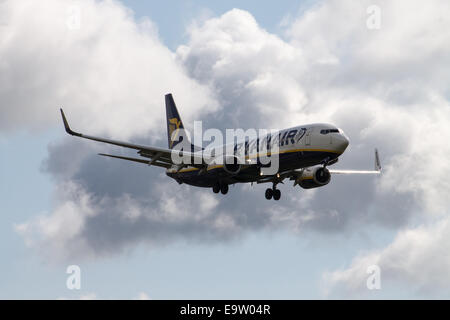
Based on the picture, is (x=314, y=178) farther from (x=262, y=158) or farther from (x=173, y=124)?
(x=173, y=124)

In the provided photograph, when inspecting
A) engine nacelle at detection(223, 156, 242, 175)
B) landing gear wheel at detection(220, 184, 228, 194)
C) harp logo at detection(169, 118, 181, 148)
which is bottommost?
landing gear wheel at detection(220, 184, 228, 194)

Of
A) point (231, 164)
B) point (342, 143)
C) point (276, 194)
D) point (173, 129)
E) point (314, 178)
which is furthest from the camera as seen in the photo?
point (173, 129)

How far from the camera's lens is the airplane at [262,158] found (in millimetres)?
56688

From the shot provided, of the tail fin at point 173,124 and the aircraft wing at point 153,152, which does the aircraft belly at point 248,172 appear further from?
the tail fin at point 173,124

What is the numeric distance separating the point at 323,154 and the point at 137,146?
16.8 meters

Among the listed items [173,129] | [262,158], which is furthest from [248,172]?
[173,129]

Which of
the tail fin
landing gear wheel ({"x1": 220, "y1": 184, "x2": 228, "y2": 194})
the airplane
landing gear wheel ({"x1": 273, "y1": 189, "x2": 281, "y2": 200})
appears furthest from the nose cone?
the tail fin

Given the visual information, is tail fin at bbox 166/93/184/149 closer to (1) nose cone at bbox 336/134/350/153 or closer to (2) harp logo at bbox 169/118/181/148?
(2) harp logo at bbox 169/118/181/148

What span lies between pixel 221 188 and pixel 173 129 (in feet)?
67.2

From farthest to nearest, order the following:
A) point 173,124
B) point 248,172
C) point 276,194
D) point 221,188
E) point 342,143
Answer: point 173,124 → point 276,194 → point 221,188 → point 248,172 → point 342,143

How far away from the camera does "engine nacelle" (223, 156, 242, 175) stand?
60500 mm

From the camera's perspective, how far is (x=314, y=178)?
216ft
